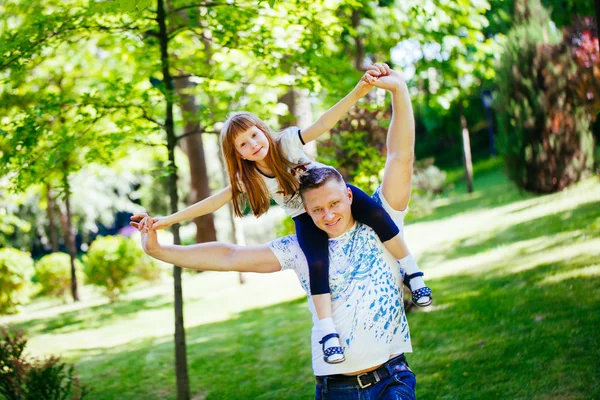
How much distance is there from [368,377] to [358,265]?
0.45 metres

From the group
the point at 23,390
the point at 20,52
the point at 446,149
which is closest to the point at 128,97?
the point at 20,52

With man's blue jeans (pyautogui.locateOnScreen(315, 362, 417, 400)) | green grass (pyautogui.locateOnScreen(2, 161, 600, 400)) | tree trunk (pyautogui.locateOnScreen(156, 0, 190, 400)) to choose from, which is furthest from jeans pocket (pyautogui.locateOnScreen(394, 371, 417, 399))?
tree trunk (pyautogui.locateOnScreen(156, 0, 190, 400))

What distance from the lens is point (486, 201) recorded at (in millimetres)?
18016

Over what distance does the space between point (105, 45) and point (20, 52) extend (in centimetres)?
169

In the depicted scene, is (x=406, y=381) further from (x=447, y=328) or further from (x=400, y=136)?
(x=447, y=328)

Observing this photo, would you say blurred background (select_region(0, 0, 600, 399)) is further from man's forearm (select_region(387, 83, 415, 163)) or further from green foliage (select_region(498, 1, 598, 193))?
man's forearm (select_region(387, 83, 415, 163))

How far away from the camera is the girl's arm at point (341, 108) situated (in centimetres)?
255

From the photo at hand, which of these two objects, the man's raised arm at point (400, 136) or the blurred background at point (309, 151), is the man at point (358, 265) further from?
the blurred background at point (309, 151)

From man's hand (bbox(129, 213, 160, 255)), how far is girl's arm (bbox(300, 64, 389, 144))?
2.80 feet

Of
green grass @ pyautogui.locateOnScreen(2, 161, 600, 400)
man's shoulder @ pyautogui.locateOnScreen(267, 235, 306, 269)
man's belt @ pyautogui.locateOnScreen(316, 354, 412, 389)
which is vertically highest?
man's shoulder @ pyautogui.locateOnScreen(267, 235, 306, 269)

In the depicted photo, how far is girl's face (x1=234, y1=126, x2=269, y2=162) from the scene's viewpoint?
112 inches

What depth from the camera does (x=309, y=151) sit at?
711 centimetres

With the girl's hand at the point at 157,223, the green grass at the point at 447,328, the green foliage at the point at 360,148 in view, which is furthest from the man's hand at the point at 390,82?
the green foliage at the point at 360,148

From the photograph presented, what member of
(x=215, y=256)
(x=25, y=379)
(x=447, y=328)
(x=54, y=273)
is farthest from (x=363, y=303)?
(x=54, y=273)
